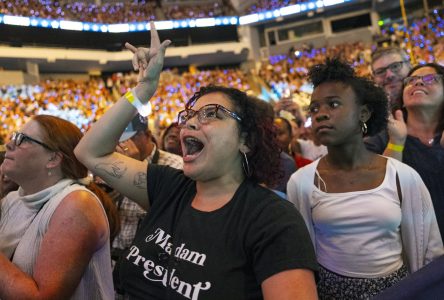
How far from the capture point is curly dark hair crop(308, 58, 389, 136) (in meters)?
1.91

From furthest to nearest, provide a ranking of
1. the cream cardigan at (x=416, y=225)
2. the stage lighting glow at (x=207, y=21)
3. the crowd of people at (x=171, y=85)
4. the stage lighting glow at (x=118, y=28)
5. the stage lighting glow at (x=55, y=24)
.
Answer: the stage lighting glow at (x=207, y=21) → the stage lighting glow at (x=118, y=28) → the stage lighting glow at (x=55, y=24) → the crowd of people at (x=171, y=85) → the cream cardigan at (x=416, y=225)

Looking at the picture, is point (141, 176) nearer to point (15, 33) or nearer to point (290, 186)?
point (290, 186)

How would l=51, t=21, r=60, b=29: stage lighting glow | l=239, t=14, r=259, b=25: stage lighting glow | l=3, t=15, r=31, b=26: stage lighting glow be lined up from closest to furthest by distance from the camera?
1. l=3, t=15, r=31, b=26: stage lighting glow
2. l=51, t=21, r=60, b=29: stage lighting glow
3. l=239, t=14, r=259, b=25: stage lighting glow

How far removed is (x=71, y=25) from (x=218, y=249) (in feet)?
66.1

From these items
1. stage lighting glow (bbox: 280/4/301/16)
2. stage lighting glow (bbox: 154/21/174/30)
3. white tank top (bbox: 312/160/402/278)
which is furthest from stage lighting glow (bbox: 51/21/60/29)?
white tank top (bbox: 312/160/402/278)

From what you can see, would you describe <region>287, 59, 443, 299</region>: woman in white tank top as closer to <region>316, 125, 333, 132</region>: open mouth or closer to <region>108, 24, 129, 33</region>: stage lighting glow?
<region>316, 125, 333, 132</region>: open mouth

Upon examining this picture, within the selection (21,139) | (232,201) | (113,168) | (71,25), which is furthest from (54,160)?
(71,25)

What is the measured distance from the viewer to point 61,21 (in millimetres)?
19016

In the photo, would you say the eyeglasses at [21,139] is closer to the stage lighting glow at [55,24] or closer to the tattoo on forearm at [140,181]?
the tattoo on forearm at [140,181]

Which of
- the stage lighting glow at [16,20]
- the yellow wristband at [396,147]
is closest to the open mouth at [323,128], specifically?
the yellow wristband at [396,147]

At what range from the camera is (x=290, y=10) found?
22.8 metres

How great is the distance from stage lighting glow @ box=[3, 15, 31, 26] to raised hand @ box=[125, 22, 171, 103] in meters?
18.0

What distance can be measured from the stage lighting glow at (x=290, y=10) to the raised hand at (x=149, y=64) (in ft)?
73.4

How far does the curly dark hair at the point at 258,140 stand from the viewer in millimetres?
1538
